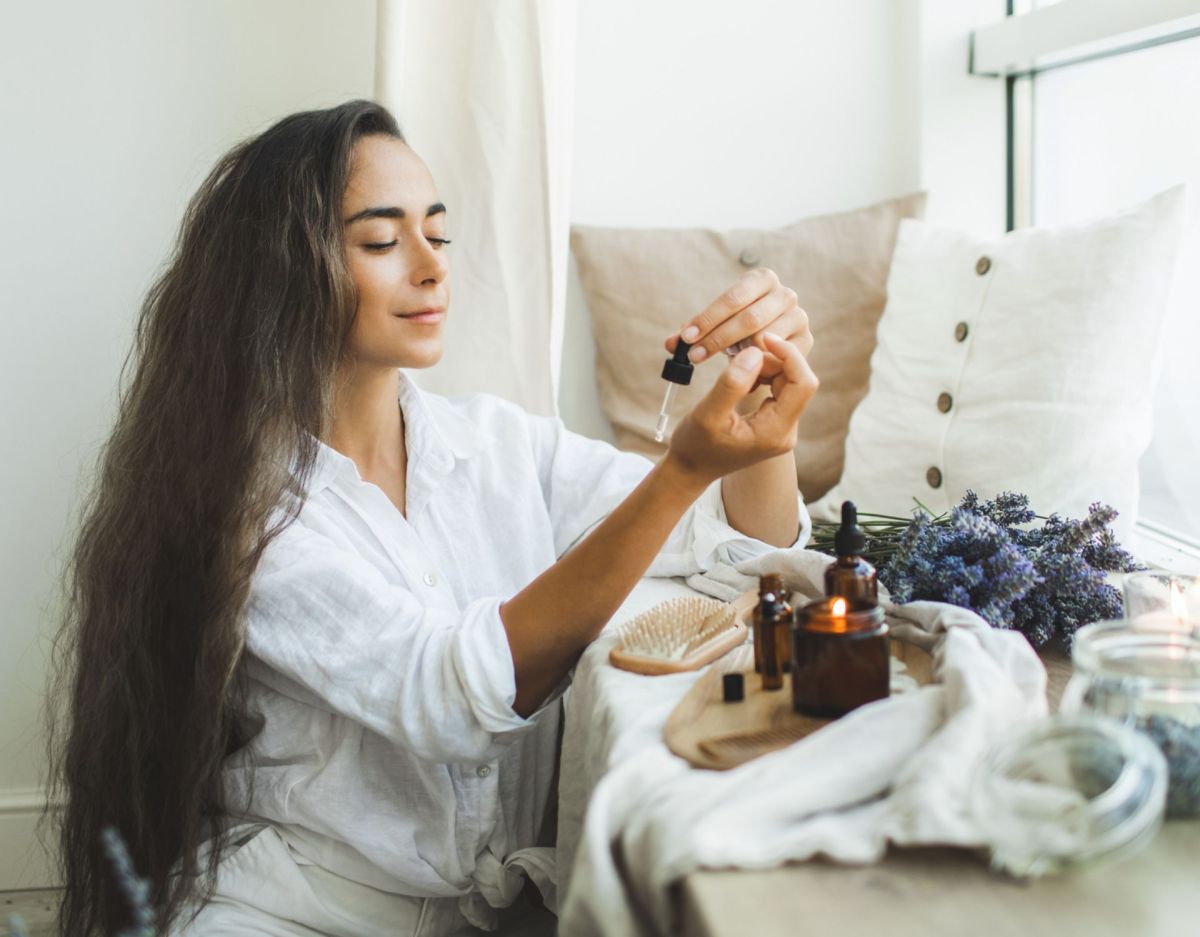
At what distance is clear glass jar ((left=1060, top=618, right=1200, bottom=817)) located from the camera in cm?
66

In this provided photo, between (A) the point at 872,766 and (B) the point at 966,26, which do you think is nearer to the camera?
(A) the point at 872,766

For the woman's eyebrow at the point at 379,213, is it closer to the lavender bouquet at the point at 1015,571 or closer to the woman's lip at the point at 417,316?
the woman's lip at the point at 417,316

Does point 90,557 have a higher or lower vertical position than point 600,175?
lower

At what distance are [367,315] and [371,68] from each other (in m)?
0.75

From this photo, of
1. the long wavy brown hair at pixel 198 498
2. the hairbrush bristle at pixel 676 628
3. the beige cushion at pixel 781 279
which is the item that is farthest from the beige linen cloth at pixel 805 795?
the beige cushion at pixel 781 279

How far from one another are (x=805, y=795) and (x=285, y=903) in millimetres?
623

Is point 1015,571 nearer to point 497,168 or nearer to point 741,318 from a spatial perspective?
point 741,318

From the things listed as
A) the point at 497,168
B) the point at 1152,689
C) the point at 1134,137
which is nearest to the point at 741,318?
the point at 1152,689

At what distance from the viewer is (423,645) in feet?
3.24

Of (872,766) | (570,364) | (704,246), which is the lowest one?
(872,766)

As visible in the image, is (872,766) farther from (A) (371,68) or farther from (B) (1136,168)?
(A) (371,68)

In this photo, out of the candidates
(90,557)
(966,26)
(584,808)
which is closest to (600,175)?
(966,26)

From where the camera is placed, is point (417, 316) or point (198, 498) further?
point (417, 316)

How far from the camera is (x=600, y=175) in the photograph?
193 cm
